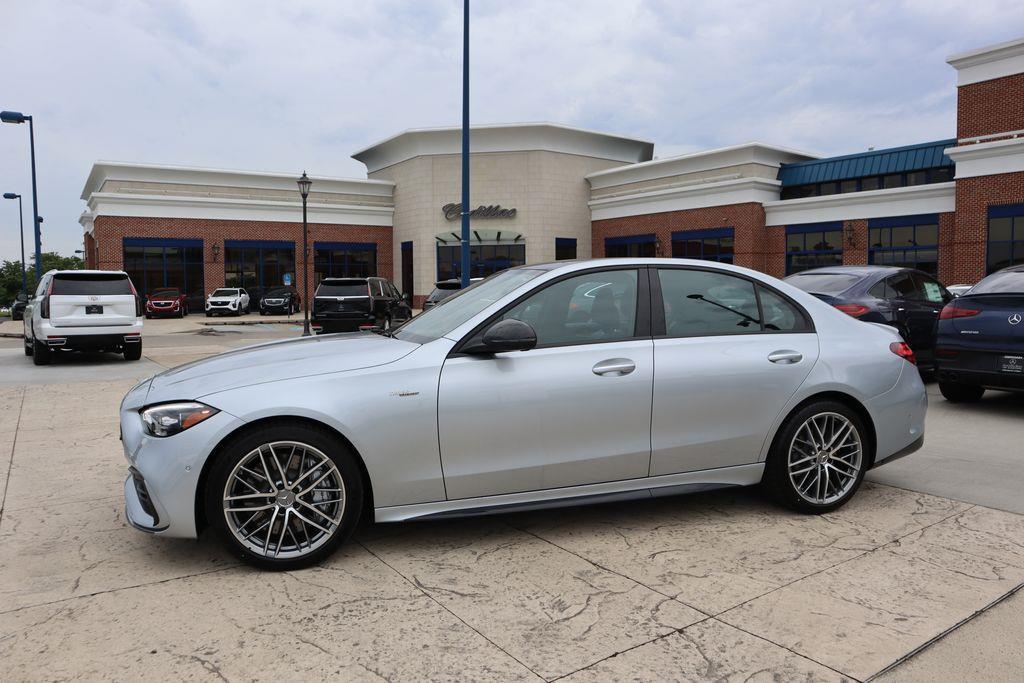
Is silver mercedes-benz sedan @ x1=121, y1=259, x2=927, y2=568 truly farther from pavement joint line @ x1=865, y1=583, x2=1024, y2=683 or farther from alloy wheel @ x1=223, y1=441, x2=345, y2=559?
pavement joint line @ x1=865, y1=583, x2=1024, y2=683

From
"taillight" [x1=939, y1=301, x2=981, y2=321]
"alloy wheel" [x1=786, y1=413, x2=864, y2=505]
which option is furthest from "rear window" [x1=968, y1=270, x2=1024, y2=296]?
"alloy wheel" [x1=786, y1=413, x2=864, y2=505]

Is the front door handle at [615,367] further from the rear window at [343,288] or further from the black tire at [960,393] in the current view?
the rear window at [343,288]

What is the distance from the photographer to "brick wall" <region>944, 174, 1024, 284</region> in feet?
81.3

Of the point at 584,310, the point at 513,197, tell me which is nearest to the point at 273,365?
the point at 584,310

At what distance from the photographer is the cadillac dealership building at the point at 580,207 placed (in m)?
25.5

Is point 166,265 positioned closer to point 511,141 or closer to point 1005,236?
point 511,141

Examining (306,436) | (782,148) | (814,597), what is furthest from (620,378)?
(782,148)

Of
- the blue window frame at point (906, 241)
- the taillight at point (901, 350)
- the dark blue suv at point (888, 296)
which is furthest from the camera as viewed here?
the blue window frame at point (906, 241)

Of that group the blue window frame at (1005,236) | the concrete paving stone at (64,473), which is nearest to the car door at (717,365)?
the concrete paving stone at (64,473)

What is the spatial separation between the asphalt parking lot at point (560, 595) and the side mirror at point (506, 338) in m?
1.09

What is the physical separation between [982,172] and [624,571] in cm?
2725

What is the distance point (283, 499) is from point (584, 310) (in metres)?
1.88

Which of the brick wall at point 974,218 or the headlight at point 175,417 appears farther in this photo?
the brick wall at point 974,218

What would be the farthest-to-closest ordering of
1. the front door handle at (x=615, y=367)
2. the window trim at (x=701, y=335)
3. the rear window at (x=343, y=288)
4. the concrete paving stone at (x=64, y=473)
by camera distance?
the rear window at (x=343, y=288), the concrete paving stone at (x=64, y=473), the window trim at (x=701, y=335), the front door handle at (x=615, y=367)
